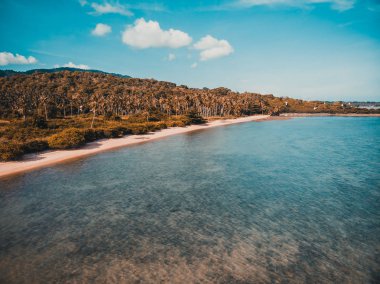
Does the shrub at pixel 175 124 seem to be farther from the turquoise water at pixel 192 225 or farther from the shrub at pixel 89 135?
the turquoise water at pixel 192 225

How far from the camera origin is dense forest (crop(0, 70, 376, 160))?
42194mm

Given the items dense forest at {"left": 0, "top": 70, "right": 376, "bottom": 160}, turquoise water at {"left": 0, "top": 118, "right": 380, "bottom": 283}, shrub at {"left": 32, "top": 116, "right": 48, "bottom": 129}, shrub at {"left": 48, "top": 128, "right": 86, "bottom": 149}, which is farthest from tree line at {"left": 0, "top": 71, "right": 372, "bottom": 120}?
turquoise water at {"left": 0, "top": 118, "right": 380, "bottom": 283}

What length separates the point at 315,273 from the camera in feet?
34.7

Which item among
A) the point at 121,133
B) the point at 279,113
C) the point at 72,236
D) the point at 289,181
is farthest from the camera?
the point at 279,113

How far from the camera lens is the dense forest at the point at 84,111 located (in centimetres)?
4219

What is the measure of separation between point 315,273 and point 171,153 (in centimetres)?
2982

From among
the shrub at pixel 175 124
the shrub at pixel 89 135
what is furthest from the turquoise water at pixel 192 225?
the shrub at pixel 175 124

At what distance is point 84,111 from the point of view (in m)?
110

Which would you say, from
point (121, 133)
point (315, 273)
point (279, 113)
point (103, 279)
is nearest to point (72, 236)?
point (103, 279)

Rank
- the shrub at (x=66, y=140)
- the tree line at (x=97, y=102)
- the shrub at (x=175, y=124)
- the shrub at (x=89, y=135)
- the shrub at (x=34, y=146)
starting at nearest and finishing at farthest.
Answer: the shrub at (x=34, y=146)
the shrub at (x=66, y=140)
the shrub at (x=89, y=135)
the shrub at (x=175, y=124)
the tree line at (x=97, y=102)

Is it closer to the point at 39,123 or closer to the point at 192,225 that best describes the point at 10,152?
the point at 39,123

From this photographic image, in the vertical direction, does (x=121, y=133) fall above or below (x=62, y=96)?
below

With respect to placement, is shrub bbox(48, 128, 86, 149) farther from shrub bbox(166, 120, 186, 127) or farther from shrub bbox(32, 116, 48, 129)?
shrub bbox(166, 120, 186, 127)

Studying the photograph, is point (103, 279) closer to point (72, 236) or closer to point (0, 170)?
point (72, 236)
